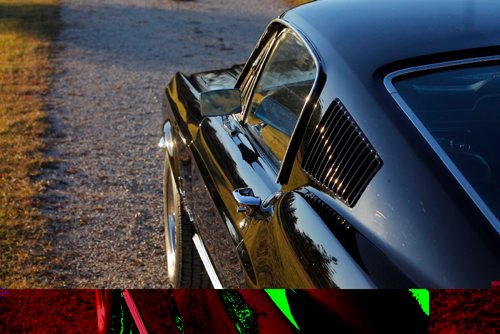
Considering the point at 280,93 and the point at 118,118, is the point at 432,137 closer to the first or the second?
the point at 280,93

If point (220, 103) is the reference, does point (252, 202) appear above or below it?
above

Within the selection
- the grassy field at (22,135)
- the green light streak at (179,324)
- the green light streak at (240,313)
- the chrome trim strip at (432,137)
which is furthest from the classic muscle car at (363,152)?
the grassy field at (22,135)

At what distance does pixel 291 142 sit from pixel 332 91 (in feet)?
0.85

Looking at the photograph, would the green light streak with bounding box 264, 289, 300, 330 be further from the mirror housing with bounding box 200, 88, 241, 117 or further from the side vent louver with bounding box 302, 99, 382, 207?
the mirror housing with bounding box 200, 88, 241, 117

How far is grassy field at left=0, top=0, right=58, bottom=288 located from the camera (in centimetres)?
515

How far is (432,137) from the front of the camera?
246 centimetres

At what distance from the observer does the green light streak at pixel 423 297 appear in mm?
1903

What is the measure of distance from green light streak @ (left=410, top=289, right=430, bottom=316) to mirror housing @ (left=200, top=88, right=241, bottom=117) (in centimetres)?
190

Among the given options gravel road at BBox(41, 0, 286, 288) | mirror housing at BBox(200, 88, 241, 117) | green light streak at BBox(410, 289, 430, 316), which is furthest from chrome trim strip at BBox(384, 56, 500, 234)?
gravel road at BBox(41, 0, 286, 288)

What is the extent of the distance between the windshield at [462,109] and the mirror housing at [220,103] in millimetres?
1175

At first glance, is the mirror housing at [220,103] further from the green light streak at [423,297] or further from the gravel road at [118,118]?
the green light streak at [423,297]

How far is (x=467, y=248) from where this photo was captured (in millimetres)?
2045

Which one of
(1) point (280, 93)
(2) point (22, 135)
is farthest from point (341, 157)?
(2) point (22, 135)

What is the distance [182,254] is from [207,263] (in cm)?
73
